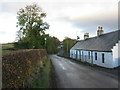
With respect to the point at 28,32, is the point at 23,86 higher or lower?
lower

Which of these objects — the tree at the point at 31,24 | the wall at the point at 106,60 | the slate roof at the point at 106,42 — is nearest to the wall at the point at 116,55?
the wall at the point at 106,60

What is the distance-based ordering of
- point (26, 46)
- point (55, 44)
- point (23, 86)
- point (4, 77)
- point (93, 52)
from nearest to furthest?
point (4, 77)
point (23, 86)
point (93, 52)
point (26, 46)
point (55, 44)

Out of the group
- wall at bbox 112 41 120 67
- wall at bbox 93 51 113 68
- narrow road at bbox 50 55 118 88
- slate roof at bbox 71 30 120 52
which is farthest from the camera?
slate roof at bbox 71 30 120 52

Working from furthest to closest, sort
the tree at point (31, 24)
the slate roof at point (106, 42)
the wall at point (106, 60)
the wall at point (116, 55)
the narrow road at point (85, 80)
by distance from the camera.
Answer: the tree at point (31, 24), the slate roof at point (106, 42), the wall at point (106, 60), the wall at point (116, 55), the narrow road at point (85, 80)

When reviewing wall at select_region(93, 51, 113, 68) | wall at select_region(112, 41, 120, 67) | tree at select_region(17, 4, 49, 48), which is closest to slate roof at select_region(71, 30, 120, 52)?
wall at select_region(112, 41, 120, 67)

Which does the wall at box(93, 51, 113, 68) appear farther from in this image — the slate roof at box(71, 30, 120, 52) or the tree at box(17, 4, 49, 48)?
the tree at box(17, 4, 49, 48)

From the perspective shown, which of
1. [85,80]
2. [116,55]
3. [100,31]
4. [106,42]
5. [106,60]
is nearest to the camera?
[85,80]

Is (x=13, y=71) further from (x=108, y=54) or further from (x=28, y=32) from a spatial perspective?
(x=28, y=32)

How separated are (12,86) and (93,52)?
2130 cm

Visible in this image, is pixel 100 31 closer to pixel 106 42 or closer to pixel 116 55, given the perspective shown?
pixel 106 42

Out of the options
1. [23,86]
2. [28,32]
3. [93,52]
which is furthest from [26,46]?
[23,86]

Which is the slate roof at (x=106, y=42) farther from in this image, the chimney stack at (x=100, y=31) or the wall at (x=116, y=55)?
the chimney stack at (x=100, y=31)

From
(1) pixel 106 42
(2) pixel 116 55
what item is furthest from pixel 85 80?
(1) pixel 106 42

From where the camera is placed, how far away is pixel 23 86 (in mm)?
6977
